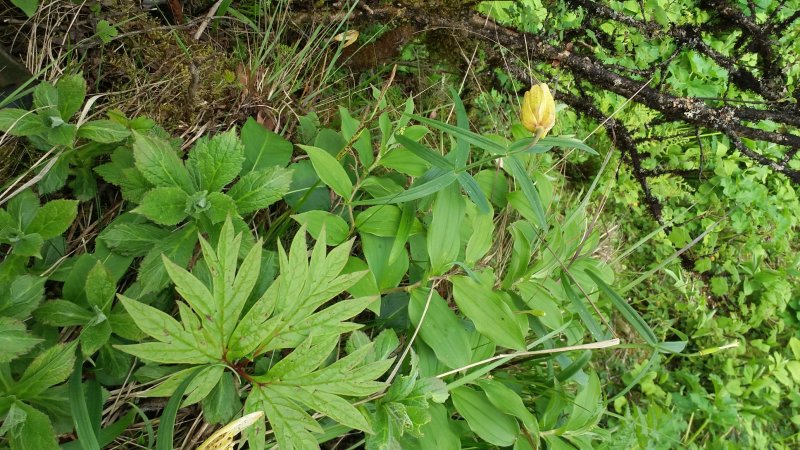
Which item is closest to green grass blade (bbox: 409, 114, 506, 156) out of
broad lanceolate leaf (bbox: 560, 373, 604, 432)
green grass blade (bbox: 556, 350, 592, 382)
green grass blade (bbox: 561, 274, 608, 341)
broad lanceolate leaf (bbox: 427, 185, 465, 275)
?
broad lanceolate leaf (bbox: 427, 185, 465, 275)

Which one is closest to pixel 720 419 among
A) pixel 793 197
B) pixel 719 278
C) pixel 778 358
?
pixel 778 358

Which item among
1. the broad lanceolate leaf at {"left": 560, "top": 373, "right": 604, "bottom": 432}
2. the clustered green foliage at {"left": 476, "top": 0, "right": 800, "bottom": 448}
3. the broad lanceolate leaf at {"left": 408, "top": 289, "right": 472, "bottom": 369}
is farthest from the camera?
the clustered green foliage at {"left": 476, "top": 0, "right": 800, "bottom": 448}

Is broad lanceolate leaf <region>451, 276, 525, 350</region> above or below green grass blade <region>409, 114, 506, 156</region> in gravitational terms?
below

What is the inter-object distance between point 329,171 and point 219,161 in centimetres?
22

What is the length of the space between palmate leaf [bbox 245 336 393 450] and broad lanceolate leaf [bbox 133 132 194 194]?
1.25 ft

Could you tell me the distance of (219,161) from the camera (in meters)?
1.01

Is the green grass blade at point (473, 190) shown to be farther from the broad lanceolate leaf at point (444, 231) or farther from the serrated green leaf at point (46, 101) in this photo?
the serrated green leaf at point (46, 101)

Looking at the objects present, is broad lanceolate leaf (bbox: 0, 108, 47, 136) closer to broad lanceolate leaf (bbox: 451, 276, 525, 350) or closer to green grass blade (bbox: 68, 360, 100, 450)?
green grass blade (bbox: 68, 360, 100, 450)

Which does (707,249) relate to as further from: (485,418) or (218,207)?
(218,207)

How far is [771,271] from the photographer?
237 cm

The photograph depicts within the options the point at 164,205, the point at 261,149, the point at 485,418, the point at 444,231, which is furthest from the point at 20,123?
the point at 485,418

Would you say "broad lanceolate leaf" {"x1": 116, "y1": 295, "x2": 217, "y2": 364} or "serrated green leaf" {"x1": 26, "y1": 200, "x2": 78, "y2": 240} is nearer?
"broad lanceolate leaf" {"x1": 116, "y1": 295, "x2": 217, "y2": 364}

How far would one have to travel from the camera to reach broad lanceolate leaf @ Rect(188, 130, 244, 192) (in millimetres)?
1006

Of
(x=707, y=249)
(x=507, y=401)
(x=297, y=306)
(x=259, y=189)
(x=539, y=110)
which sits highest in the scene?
(x=539, y=110)
